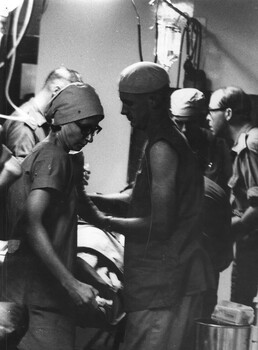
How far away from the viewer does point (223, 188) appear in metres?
3.41

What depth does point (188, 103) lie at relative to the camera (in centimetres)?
337

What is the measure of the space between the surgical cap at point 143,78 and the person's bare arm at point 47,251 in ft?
2.10

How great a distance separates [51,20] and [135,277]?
1.36 meters

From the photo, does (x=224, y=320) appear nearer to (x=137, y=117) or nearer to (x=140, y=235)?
(x=140, y=235)

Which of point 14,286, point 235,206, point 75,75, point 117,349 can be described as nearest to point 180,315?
point 117,349

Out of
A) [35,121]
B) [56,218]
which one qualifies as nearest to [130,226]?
[56,218]

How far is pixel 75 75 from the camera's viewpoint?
A: 3.45 metres

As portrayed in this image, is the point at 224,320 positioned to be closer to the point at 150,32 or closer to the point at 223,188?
the point at 223,188

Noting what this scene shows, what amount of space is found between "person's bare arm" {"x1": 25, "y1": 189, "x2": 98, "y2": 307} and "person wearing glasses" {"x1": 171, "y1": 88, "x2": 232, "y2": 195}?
0.72m

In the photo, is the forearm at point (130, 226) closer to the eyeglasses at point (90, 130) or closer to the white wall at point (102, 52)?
the white wall at point (102, 52)

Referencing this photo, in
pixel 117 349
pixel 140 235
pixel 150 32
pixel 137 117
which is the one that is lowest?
pixel 117 349

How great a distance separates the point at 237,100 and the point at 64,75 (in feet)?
2.85

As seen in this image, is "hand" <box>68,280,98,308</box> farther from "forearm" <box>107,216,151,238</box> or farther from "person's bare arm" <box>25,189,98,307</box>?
"forearm" <box>107,216,151,238</box>

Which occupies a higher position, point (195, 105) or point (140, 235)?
point (195, 105)
